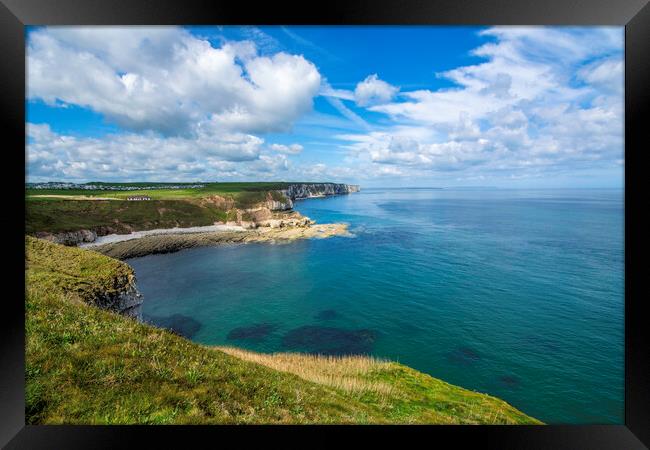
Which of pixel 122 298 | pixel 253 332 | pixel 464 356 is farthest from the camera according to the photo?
pixel 253 332

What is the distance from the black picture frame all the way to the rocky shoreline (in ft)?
163

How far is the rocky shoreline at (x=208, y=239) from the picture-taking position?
47.5 m

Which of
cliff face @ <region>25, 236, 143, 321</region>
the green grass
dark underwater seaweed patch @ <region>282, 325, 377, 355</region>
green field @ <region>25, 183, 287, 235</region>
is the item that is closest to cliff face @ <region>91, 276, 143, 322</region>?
cliff face @ <region>25, 236, 143, 321</region>

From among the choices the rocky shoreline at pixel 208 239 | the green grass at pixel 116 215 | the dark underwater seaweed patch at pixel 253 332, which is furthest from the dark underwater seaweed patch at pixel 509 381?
the green grass at pixel 116 215

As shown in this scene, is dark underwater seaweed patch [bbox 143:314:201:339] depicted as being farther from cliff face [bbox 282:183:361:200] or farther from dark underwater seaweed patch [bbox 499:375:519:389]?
cliff face [bbox 282:183:361:200]

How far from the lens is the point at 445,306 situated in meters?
25.2

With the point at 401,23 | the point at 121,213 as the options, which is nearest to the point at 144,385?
the point at 401,23

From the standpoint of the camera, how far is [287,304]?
94.0 ft

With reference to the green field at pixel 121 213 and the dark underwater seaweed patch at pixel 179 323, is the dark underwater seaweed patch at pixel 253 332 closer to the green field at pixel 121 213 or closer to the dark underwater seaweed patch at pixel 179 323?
the dark underwater seaweed patch at pixel 179 323

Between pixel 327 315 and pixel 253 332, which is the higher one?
pixel 327 315

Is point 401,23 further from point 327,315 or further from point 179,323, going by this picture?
point 179,323

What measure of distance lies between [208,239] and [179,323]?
34511mm

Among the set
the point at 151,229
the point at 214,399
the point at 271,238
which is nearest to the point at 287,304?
the point at 214,399

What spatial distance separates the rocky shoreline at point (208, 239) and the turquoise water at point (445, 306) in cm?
493
